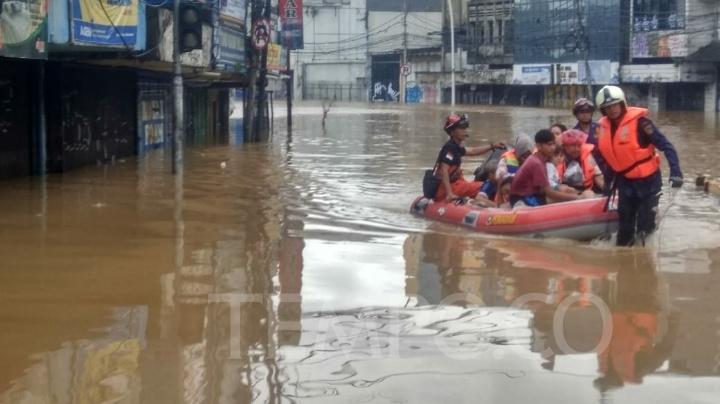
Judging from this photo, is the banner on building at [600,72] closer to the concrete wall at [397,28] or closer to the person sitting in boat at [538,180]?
the concrete wall at [397,28]

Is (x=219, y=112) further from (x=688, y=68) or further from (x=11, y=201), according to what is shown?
(x=688, y=68)

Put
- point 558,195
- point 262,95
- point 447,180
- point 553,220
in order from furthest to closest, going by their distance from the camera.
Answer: point 262,95
point 447,180
point 558,195
point 553,220

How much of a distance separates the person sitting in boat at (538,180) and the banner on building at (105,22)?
6.89m

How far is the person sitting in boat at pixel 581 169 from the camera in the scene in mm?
12398

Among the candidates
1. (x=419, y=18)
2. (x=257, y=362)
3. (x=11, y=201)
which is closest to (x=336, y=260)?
(x=257, y=362)

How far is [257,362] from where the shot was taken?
21.8ft

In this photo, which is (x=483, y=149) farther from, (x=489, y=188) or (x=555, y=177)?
(x=555, y=177)

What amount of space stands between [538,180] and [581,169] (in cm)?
86

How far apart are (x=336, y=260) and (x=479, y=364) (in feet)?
12.5

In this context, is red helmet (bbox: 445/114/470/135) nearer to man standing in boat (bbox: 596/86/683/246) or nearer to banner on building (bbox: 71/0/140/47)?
man standing in boat (bbox: 596/86/683/246)

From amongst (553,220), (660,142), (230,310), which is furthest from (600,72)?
(230,310)

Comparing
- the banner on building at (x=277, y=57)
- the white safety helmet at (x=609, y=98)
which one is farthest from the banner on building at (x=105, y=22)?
the banner on building at (x=277, y=57)

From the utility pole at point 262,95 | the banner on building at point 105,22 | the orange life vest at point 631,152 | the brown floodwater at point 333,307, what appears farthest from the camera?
the utility pole at point 262,95

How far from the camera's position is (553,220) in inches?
449
